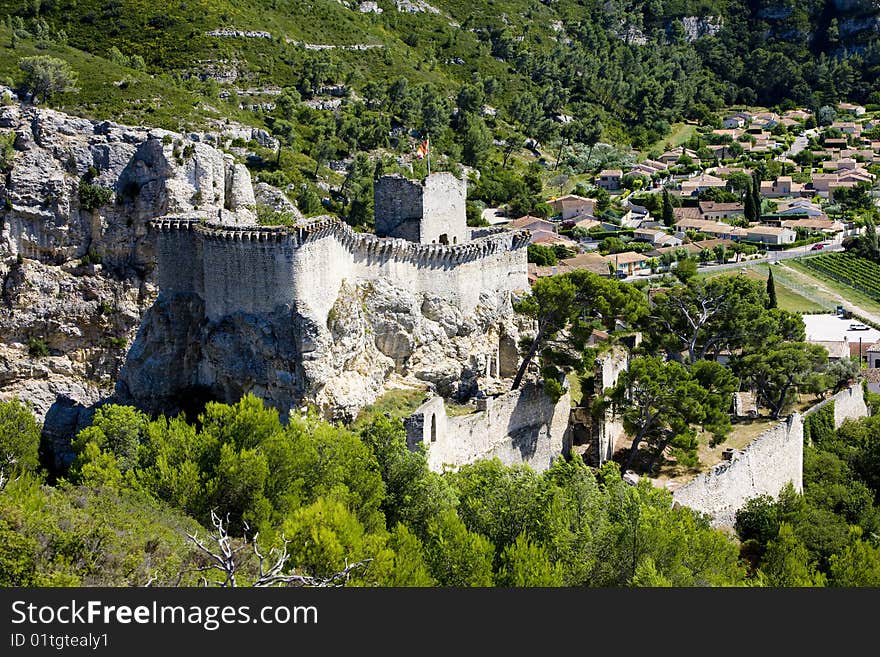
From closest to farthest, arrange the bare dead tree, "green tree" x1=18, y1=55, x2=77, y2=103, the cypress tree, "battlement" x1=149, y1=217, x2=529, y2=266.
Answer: the bare dead tree, "battlement" x1=149, y1=217, x2=529, y2=266, "green tree" x1=18, y1=55, x2=77, y2=103, the cypress tree

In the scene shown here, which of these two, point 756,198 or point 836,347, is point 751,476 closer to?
point 836,347

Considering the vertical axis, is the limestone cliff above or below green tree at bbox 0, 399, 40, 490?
above

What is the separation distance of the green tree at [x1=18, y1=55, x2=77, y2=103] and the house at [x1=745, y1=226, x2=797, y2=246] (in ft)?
199

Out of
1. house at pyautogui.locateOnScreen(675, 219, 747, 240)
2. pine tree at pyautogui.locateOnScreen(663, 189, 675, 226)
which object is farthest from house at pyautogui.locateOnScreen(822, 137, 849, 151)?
pine tree at pyautogui.locateOnScreen(663, 189, 675, 226)

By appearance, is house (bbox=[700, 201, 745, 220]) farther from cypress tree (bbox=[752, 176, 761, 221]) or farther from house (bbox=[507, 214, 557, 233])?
house (bbox=[507, 214, 557, 233])

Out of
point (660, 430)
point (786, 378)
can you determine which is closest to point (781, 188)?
point (786, 378)

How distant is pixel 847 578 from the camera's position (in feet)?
95.2

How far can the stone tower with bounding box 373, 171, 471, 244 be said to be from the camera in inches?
1619

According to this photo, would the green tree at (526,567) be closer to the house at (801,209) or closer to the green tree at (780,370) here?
the green tree at (780,370)

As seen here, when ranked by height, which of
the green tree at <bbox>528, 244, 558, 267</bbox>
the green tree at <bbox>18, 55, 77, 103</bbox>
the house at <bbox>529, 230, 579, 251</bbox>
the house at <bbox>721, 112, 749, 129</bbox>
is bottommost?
the green tree at <bbox>528, 244, 558, 267</bbox>

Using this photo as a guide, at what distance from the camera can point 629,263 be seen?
85125 mm

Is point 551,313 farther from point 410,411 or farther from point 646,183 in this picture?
point 646,183

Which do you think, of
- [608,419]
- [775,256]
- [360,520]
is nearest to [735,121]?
[775,256]

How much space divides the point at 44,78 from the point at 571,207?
2107 inches
